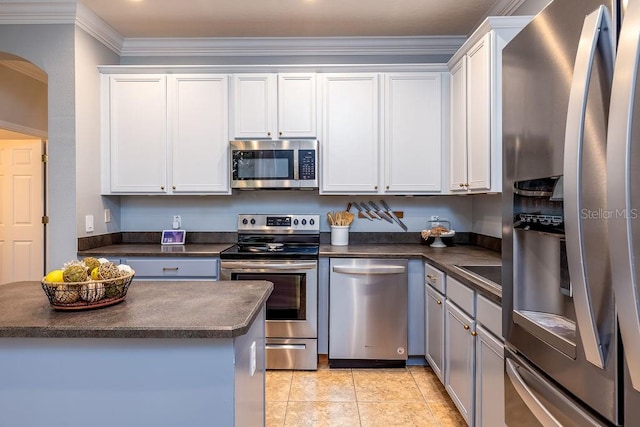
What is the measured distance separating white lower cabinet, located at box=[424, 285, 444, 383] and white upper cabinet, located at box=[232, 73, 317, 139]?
155 cm

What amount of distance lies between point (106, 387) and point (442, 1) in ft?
9.94

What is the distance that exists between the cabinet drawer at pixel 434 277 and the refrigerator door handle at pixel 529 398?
3.95ft

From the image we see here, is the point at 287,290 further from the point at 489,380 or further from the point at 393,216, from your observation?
the point at 489,380

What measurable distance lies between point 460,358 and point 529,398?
1.03 meters

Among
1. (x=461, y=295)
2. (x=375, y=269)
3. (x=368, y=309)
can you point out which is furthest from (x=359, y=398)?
(x=461, y=295)

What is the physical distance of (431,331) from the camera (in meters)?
2.86

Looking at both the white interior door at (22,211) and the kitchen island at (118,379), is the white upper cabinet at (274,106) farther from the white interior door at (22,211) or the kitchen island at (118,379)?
the white interior door at (22,211)

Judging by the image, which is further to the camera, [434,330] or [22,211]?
[22,211]

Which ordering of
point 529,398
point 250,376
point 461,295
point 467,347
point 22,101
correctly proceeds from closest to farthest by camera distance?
point 529,398
point 250,376
point 467,347
point 461,295
point 22,101

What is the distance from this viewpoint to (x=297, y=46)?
3529mm

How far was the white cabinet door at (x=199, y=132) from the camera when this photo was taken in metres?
3.31

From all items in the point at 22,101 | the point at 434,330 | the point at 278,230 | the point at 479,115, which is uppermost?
the point at 22,101

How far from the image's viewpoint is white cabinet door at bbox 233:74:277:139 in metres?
3.29

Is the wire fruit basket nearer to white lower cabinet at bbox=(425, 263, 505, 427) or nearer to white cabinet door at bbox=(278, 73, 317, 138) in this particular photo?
white lower cabinet at bbox=(425, 263, 505, 427)
